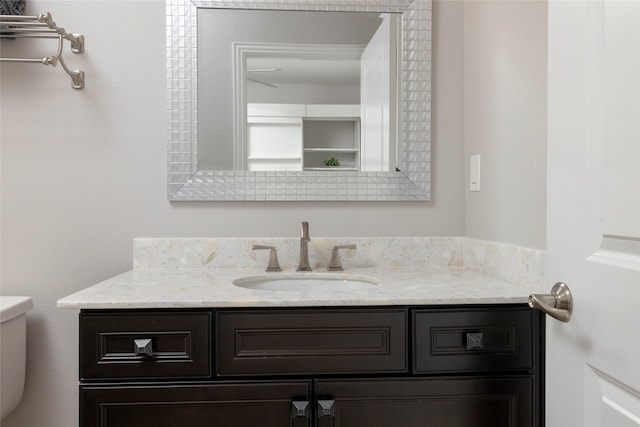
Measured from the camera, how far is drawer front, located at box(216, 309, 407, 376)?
3.69ft

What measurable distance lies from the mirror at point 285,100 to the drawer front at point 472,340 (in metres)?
0.64

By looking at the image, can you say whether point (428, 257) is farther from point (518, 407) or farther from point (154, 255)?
point (154, 255)

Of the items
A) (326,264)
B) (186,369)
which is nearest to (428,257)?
(326,264)

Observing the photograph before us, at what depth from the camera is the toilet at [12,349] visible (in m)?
1.44

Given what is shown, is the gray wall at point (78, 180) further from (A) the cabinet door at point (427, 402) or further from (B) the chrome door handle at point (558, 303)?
(B) the chrome door handle at point (558, 303)

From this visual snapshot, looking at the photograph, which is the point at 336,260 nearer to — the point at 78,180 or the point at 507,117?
the point at 507,117

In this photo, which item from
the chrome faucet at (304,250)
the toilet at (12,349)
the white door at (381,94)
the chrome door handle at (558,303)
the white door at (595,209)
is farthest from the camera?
the white door at (381,94)

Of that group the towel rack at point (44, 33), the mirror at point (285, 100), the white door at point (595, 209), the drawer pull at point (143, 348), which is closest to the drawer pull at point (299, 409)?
the drawer pull at point (143, 348)

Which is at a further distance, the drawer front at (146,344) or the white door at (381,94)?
the white door at (381,94)

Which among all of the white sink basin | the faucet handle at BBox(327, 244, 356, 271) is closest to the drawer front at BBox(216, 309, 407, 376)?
the white sink basin

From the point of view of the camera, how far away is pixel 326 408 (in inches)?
44.0

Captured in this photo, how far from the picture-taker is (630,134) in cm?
64

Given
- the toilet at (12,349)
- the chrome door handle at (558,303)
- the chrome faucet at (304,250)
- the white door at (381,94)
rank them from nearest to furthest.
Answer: the chrome door handle at (558,303)
the toilet at (12,349)
the chrome faucet at (304,250)
the white door at (381,94)

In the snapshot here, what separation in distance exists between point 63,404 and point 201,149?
3.33 feet
